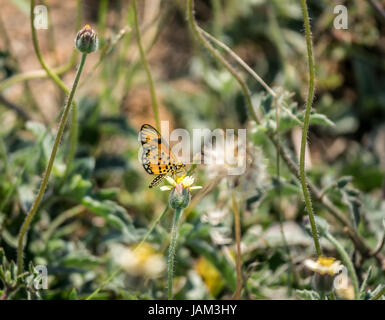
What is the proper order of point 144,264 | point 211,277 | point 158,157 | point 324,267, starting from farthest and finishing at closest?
point 211,277 → point 144,264 → point 158,157 → point 324,267

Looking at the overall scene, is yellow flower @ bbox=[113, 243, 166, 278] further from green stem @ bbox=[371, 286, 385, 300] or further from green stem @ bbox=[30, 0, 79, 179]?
green stem @ bbox=[371, 286, 385, 300]

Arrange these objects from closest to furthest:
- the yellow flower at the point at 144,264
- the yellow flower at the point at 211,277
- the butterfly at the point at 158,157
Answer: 1. the butterfly at the point at 158,157
2. the yellow flower at the point at 144,264
3. the yellow flower at the point at 211,277

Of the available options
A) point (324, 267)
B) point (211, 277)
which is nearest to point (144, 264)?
point (211, 277)

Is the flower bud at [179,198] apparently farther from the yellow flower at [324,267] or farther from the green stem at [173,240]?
the yellow flower at [324,267]

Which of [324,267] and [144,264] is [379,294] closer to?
[324,267]

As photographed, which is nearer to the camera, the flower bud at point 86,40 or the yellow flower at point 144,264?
the flower bud at point 86,40

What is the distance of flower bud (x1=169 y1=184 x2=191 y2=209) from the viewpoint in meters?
1.01

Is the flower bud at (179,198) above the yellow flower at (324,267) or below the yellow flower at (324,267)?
above

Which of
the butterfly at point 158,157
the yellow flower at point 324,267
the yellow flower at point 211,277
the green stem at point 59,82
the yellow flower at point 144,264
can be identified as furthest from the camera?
the yellow flower at point 211,277

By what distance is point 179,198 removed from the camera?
101 cm

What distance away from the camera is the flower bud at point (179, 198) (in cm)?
101

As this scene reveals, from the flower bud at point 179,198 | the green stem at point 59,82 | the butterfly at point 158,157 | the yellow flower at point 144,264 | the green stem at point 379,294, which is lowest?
the green stem at point 379,294

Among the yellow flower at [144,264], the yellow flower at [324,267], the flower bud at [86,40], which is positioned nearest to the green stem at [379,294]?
the yellow flower at [324,267]

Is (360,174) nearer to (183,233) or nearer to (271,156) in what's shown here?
(271,156)
